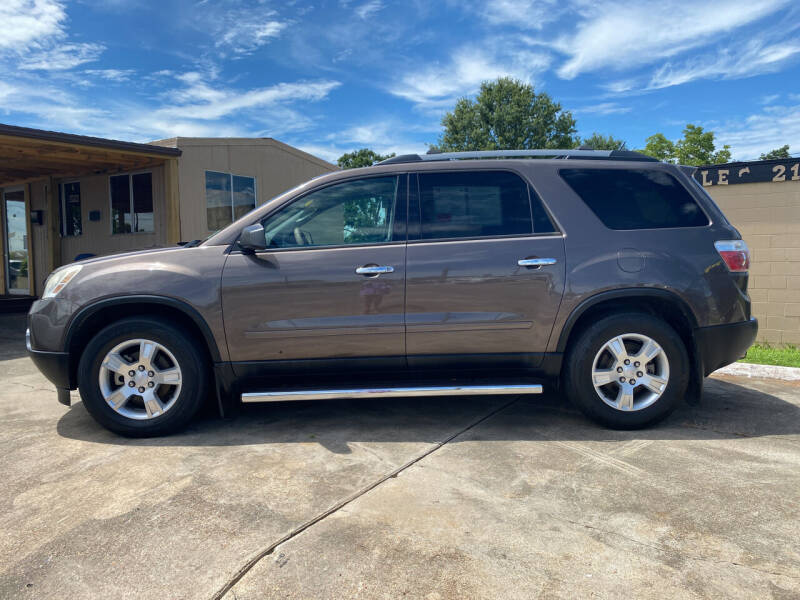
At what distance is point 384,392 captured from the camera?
3.51 m

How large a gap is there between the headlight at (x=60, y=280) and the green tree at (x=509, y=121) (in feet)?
113

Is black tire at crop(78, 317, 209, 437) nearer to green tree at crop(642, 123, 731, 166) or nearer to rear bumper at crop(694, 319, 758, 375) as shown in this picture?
rear bumper at crop(694, 319, 758, 375)

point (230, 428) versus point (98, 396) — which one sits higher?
point (98, 396)

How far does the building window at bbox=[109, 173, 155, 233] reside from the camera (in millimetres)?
11781

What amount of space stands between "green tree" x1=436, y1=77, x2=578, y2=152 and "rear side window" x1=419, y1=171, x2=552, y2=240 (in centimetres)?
3377

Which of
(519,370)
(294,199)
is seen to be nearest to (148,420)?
(294,199)

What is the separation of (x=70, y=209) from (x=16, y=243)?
2592 mm

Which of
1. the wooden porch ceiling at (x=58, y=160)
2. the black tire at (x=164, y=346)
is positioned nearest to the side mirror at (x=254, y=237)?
the black tire at (x=164, y=346)

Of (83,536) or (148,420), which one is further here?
(148,420)

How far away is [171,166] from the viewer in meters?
10.9

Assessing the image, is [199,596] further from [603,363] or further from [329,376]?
[603,363]

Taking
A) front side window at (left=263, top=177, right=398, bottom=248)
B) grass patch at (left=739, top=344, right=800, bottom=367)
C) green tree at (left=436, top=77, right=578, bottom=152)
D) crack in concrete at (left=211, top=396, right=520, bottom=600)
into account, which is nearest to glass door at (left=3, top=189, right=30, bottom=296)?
front side window at (left=263, top=177, right=398, bottom=248)

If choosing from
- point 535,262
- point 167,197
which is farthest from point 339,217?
point 167,197

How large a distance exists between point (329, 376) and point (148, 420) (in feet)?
4.10
